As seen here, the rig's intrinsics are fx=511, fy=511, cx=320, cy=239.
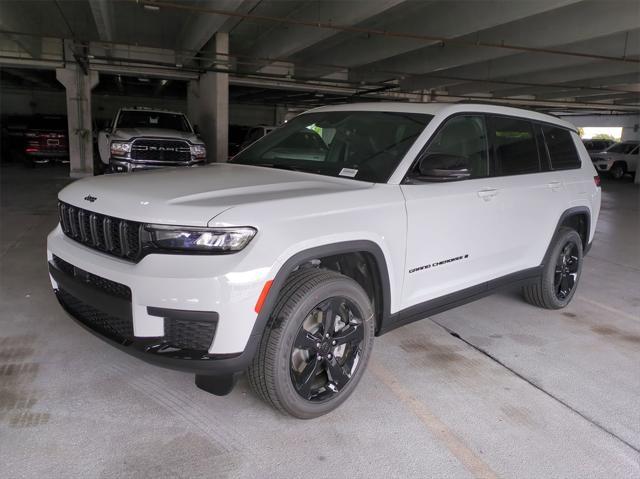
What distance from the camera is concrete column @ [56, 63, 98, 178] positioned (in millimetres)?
16656

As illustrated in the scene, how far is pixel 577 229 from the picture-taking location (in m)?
5.12

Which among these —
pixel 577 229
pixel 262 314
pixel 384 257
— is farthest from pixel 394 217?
pixel 577 229

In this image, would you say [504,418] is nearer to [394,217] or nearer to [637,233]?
[394,217]

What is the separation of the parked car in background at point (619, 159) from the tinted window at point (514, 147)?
20.2 m

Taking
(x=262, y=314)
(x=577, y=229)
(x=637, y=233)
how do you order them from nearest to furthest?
(x=262, y=314) → (x=577, y=229) → (x=637, y=233)

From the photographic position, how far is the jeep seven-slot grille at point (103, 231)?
2535mm

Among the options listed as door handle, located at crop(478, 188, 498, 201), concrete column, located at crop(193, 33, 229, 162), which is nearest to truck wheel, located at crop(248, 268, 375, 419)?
door handle, located at crop(478, 188, 498, 201)

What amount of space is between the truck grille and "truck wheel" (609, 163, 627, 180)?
19295 mm

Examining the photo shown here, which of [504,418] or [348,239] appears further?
[504,418]

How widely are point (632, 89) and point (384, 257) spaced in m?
21.4

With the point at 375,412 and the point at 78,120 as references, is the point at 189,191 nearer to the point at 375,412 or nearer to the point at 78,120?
the point at 375,412

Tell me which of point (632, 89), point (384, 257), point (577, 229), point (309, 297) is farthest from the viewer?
point (632, 89)

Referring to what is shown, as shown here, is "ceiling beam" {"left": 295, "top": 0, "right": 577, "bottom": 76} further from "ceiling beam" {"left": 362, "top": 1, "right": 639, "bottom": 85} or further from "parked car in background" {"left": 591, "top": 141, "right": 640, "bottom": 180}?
"parked car in background" {"left": 591, "top": 141, "right": 640, "bottom": 180}

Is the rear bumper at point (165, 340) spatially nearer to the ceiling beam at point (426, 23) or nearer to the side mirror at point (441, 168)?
the side mirror at point (441, 168)
